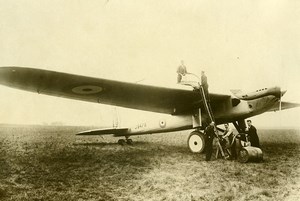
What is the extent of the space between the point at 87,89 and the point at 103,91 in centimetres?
41

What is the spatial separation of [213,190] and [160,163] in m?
1.39

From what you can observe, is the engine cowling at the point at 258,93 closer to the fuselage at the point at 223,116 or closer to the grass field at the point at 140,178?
the fuselage at the point at 223,116

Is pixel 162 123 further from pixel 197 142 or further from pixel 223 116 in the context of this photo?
pixel 223 116

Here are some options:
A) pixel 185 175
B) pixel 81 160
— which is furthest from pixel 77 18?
pixel 185 175

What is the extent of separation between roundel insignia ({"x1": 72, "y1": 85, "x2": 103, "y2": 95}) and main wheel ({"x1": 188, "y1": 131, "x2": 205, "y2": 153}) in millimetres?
2381

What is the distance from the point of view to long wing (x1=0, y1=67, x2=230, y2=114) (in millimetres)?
4969

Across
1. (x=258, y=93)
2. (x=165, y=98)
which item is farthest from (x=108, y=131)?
(x=258, y=93)

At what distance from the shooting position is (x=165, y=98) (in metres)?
7.04

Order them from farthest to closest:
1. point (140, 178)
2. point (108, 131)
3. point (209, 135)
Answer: point (108, 131)
point (209, 135)
point (140, 178)

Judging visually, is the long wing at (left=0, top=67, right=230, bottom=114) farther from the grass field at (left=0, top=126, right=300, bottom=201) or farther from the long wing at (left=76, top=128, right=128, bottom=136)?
A: the long wing at (left=76, top=128, right=128, bottom=136)

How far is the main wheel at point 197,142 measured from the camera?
6.68 metres

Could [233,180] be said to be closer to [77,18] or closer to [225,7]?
[225,7]

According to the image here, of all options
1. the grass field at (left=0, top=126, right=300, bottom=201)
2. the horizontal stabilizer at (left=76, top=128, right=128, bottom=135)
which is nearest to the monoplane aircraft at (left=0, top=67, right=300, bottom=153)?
the horizontal stabilizer at (left=76, top=128, right=128, bottom=135)

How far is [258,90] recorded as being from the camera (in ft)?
20.5
